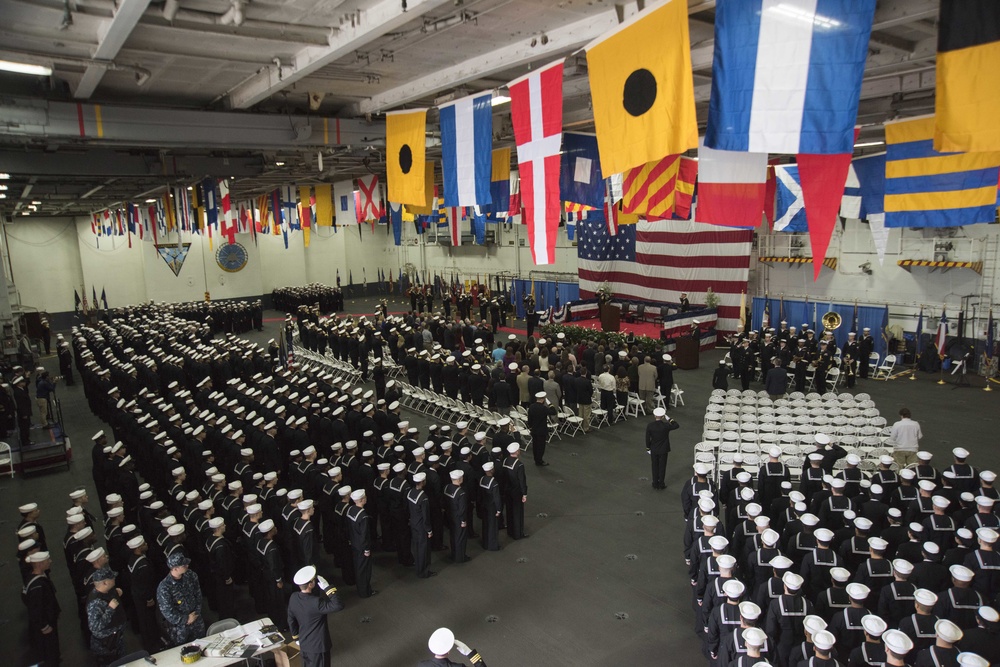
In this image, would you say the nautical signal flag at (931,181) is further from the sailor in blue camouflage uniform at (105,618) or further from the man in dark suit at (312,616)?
the sailor in blue camouflage uniform at (105,618)

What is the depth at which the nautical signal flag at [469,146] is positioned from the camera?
770cm

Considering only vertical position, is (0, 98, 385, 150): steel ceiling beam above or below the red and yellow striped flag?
above

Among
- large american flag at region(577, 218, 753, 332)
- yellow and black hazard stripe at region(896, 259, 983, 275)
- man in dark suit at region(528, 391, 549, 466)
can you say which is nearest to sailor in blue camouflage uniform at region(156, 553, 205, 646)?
man in dark suit at region(528, 391, 549, 466)

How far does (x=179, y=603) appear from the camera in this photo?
20.4 feet

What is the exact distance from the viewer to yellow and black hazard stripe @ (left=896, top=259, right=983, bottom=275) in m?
17.2

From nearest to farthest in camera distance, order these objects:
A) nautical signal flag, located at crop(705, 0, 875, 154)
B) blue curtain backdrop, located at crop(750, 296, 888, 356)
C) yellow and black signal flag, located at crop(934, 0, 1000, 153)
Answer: yellow and black signal flag, located at crop(934, 0, 1000, 153), nautical signal flag, located at crop(705, 0, 875, 154), blue curtain backdrop, located at crop(750, 296, 888, 356)

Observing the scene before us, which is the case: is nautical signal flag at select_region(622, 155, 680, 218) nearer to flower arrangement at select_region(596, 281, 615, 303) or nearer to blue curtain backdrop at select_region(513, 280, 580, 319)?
flower arrangement at select_region(596, 281, 615, 303)

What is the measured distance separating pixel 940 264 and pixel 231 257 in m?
34.7

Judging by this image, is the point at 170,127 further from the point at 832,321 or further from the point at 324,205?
the point at 832,321

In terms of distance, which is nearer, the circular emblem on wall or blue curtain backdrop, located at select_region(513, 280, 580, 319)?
blue curtain backdrop, located at select_region(513, 280, 580, 319)

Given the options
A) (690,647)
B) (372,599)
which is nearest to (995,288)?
(690,647)

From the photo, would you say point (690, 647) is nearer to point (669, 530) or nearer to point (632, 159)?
point (669, 530)

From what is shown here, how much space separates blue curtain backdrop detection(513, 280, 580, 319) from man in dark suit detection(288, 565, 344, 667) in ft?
74.6

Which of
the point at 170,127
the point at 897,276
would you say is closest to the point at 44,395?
the point at 170,127
